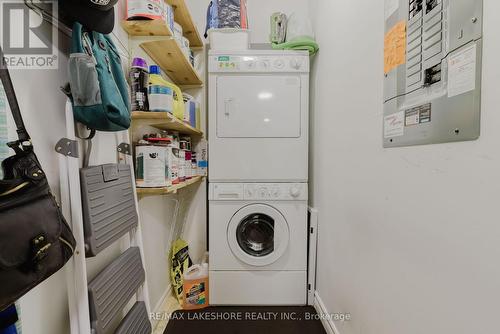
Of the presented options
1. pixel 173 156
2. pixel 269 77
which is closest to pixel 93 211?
pixel 173 156

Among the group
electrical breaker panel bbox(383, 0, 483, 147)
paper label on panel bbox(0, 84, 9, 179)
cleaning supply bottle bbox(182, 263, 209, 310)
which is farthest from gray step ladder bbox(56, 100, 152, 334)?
electrical breaker panel bbox(383, 0, 483, 147)

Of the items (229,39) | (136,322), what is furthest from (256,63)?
(136,322)

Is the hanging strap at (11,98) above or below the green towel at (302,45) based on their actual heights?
below

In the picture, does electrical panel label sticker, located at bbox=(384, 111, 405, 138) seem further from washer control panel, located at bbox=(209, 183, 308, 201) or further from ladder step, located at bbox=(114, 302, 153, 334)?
ladder step, located at bbox=(114, 302, 153, 334)

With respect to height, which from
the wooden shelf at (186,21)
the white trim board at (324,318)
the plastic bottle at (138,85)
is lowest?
the white trim board at (324,318)

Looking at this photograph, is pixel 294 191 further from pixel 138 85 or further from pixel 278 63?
pixel 138 85

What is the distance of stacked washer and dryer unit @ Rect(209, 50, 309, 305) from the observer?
180 centimetres

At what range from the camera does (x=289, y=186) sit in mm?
1818

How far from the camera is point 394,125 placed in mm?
896

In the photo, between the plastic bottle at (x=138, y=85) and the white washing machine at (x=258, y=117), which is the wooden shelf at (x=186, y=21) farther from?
the plastic bottle at (x=138, y=85)

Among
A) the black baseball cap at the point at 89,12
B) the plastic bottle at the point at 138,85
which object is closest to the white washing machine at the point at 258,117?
the plastic bottle at the point at 138,85

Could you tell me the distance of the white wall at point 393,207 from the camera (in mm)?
562

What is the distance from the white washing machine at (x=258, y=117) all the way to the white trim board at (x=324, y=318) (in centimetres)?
90

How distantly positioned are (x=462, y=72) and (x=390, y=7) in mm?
501
